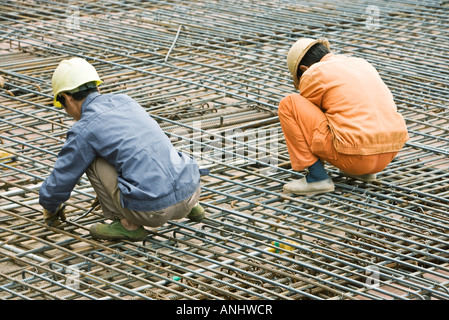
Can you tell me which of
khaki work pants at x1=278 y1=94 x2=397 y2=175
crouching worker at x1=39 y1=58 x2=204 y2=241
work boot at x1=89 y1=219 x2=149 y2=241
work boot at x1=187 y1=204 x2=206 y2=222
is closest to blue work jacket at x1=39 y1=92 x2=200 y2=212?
crouching worker at x1=39 y1=58 x2=204 y2=241

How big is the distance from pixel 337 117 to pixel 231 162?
2.91 ft

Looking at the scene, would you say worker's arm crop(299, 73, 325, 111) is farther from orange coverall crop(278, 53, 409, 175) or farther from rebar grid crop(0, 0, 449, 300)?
rebar grid crop(0, 0, 449, 300)

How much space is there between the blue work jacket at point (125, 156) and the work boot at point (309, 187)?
87 centimetres

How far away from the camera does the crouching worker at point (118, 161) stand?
3.41 metres

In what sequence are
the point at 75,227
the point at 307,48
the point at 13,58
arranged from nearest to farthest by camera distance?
1. the point at 75,227
2. the point at 307,48
3. the point at 13,58

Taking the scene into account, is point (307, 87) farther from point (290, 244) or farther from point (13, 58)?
point (13, 58)

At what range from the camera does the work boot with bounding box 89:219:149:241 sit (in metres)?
3.66

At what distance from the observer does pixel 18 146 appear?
4.91 metres

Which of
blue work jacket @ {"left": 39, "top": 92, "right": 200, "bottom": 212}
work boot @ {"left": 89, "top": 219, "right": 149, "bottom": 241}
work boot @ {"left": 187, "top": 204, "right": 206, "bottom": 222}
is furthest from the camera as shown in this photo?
work boot @ {"left": 187, "top": 204, "right": 206, "bottom": 222}

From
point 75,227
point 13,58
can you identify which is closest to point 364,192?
point 75,227

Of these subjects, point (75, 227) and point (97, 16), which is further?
point (97, 16)

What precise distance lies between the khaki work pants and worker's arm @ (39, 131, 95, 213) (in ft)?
3.71

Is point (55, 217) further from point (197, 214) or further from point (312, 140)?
point (312, 140)

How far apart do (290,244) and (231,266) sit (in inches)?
13.1
